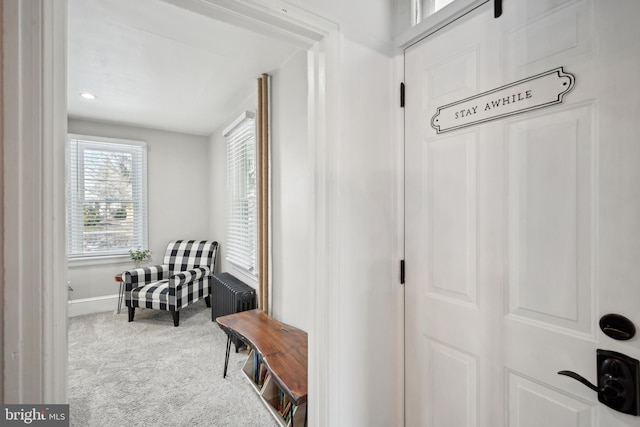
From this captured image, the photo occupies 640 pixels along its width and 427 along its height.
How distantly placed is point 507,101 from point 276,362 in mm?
1768

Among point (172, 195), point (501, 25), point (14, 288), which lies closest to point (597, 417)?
point (501, 25)

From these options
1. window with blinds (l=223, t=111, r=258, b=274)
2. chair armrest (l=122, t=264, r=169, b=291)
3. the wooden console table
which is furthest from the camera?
chair armrest (l=122, t=264, r=169, b=291)

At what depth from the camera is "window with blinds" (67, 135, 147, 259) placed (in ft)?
12.2

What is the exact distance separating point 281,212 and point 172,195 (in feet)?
9.30

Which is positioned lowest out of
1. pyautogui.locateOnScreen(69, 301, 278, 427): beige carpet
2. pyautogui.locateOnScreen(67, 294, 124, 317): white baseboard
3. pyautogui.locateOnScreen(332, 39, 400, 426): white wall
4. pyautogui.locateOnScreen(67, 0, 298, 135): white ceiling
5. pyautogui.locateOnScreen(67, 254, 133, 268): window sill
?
pyautogui.locateOnScreen(69, 301, 278, 427): beige carpet

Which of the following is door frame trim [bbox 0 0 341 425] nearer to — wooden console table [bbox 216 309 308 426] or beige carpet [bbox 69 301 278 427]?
wooden console table [bbox 216 309 308 426]

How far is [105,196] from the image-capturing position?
393 centimetres

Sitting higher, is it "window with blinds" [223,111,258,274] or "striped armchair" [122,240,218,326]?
"window with blinds" [223,111,258,274]

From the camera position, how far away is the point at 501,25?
97 centimetres

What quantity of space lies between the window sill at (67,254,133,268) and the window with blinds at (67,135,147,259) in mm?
49

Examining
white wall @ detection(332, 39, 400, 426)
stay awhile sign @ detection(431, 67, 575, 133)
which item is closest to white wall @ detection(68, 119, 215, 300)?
white wall @ detection(332, 39, 400, 426)

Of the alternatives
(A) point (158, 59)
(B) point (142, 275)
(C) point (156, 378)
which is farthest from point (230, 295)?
(A) point (158, 59)

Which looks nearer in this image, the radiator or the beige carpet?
the beige carpet

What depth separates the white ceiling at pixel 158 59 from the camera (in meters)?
1.78
